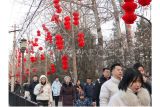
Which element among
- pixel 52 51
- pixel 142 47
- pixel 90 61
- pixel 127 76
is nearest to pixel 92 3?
pixel 142 47

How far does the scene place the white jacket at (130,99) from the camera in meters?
3.71

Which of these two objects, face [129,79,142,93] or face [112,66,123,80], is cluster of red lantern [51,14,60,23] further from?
face [129,79,142,93]

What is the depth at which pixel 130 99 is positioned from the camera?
146 inches

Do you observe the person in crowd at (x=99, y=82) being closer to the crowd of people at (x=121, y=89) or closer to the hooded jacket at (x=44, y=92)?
the crowd of people at (x=121, y=89)

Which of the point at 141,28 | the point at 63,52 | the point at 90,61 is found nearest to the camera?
the point at 141,28

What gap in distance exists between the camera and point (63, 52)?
1021 inches

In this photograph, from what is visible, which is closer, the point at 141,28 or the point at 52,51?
the point at 141,28

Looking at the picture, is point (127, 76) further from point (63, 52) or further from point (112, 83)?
point (63, 52)

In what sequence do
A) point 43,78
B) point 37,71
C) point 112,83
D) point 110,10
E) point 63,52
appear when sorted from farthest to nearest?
1. point 37,71
2. point 63,52
3. point 110,10
4. point 43,78
5. point 112,83

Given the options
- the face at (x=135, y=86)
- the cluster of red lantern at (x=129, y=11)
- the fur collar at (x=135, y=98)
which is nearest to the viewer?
the fur collar at (x=135, y=98)

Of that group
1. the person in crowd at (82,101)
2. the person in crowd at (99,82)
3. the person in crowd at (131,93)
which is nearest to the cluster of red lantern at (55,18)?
the person in crowd at (82,101)

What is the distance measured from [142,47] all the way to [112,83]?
8.83m

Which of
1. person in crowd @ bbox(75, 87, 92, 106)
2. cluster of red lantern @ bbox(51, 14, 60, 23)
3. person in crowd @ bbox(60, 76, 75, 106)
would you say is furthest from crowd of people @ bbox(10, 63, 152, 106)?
cluster of red lantern @ bbox(51, 14, 60, 23)

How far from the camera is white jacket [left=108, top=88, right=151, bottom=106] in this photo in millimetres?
3705
